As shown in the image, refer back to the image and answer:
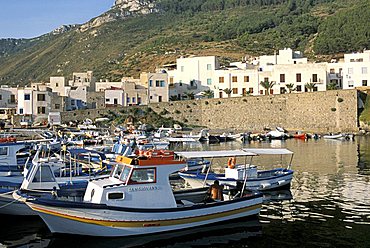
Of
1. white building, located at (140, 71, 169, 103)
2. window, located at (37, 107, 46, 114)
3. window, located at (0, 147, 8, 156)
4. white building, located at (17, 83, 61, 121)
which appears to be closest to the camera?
window, located at (0, 147, 8, 156)

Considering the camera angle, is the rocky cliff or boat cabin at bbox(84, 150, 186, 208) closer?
boat cabin at bbox(84, 150, 186, 208)

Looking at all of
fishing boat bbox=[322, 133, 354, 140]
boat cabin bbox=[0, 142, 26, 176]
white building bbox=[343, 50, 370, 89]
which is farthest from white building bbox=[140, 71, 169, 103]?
boat cabin bbox=[0, 142, 26, 176]

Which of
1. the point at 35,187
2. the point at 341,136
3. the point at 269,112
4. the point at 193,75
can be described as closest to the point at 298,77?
the point at 269,112

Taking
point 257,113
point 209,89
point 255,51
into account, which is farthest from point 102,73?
point 257,113

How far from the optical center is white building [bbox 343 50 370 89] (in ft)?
228

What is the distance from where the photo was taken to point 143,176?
55.6 feet

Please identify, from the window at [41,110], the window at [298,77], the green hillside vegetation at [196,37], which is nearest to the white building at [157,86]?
the window at [41,110]

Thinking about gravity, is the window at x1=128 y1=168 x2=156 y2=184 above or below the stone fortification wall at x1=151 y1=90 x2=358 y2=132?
below

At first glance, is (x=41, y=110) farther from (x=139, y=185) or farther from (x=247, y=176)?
(x=139, y=185)

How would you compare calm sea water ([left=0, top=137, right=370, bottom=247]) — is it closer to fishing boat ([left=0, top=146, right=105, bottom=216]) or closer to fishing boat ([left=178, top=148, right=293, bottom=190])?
fishing boat ([left=0, top=146, right=105, bottom=216])

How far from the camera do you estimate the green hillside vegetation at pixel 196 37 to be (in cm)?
11094

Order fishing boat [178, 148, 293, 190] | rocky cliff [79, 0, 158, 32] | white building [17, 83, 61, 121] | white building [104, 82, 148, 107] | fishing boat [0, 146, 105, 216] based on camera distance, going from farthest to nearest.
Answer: rocky cliff [79, 0, 158, 32]
white building [104, 82, 148, 107]
white building [17, 83, 61, 121]
fishing boat [178, 148, 293, 190]
fishing boat [0, 146, 105, 216]

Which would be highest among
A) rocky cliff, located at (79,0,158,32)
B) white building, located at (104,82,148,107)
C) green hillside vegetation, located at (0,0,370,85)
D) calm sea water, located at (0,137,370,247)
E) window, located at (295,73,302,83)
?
rocky cliff, located at (79,0,158,32)

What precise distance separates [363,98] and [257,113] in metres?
14.3
